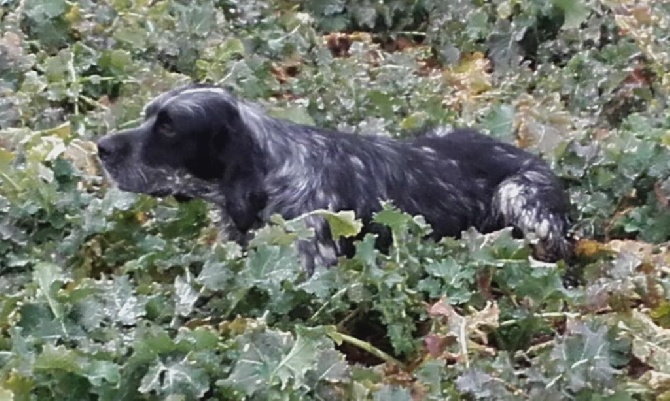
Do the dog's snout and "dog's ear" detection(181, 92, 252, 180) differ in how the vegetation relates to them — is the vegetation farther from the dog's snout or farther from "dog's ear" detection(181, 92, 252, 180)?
"dog's ear" detection(181, 92, 252, 180)

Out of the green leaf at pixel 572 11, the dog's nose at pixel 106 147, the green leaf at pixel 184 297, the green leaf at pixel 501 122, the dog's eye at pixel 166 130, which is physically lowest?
the green leaf at pixel 184 297

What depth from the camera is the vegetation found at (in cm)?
470

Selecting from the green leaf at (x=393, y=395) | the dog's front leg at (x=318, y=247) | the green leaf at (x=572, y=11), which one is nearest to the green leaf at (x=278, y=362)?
the green leaf at (x=393, y=395)

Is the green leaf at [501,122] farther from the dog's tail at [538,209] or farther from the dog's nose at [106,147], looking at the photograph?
the dog's nose at [106,147]

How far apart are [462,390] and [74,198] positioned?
7.27 feet

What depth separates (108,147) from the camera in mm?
5988

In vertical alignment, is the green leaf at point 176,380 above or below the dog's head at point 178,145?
below

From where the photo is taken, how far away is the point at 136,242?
5.93 meters

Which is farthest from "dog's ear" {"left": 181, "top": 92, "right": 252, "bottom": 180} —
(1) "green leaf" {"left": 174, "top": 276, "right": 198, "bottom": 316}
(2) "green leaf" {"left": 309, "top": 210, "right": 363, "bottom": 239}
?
(1) "green leaf" {"left": 174, "top": 276, "right": 198, "bottom": 316}

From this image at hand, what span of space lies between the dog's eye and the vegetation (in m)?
0.33

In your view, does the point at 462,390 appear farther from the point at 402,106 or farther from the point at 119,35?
the point at 119,35

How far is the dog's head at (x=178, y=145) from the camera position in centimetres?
582

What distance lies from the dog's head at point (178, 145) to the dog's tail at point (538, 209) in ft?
4.41

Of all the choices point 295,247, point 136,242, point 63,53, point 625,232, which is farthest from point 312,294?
point 63,53
